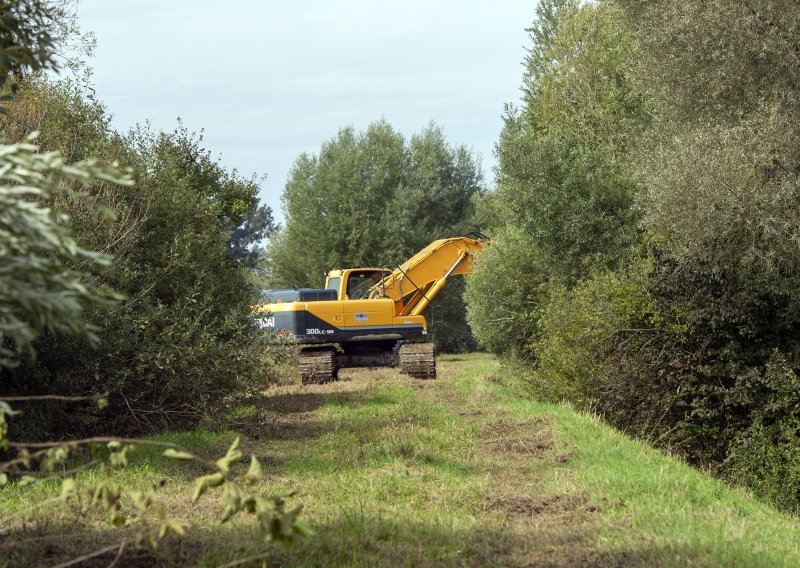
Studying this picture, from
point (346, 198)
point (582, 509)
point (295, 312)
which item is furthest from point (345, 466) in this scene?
point (346, 198)

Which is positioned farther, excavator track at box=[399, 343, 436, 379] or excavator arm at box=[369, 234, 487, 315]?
excavator arm at box=[369, 234, 487, 315]

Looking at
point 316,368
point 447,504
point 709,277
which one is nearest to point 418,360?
point 316,368

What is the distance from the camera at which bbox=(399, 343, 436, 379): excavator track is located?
23.6m

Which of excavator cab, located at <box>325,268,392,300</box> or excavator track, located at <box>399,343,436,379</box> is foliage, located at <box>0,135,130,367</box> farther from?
excavator cab, located at <box>325,268,392,300</box>

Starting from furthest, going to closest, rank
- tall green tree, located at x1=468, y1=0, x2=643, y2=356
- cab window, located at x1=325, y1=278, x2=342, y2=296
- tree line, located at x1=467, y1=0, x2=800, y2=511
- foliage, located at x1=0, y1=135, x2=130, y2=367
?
A: cab window, located at x1=325, y1=278, x2=342, y2=296 < tall green tree, located at x1=468, y1=0, x2=643, y2=356 < tree line, located at x1=467, y1=0, x2=800, y2=511 < foliage, located at x1=0, y1=135, x2=130, y2=367

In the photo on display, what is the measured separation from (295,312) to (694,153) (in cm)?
1052

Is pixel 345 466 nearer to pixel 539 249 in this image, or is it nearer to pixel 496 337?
pixel 539 249

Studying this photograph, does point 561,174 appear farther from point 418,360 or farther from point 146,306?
point 146,306

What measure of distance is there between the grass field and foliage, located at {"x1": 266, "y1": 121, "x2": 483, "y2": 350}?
101 feet

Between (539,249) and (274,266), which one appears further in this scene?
(274,266)

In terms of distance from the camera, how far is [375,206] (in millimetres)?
46844

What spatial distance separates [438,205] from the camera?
4950 centimetres

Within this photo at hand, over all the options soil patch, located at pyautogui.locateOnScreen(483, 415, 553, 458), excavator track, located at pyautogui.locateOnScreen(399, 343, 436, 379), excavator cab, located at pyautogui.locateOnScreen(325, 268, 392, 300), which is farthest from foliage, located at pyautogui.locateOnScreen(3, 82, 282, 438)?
excavator cab, located at pyautogui.locateOnScreen(325, 268, 392, 300)

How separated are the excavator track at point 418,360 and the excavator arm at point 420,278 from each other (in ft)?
5.44
